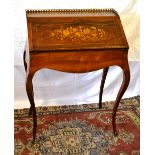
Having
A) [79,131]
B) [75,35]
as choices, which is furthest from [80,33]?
[79,131]

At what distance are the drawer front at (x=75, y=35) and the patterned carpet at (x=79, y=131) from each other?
63cm

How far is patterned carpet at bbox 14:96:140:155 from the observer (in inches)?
65.5

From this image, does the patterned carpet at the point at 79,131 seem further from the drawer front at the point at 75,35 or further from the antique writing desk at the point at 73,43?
the drawer front at the point at 75,35

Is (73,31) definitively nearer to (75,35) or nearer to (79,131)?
(75,35)

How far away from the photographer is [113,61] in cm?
147

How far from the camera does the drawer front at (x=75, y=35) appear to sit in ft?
4.55

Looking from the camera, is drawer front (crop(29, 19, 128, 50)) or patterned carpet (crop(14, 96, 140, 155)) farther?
patterned carpet (crop(14, 96, 140, 155))

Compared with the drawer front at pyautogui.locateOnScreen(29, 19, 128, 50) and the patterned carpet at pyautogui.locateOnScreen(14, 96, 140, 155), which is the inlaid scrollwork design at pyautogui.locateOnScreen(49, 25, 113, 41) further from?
the patterned carpet at pyautogui.locateOnScreen(14, 96, 140, 155)

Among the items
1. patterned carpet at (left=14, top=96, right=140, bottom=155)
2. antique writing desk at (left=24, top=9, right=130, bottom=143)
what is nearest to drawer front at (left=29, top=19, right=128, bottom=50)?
antique writing desk at (left=24, top=9, right=130, bottom=143)

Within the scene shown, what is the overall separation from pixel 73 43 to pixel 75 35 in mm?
55

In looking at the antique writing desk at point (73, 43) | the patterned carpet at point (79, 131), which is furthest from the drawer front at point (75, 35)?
the patterned carpet at point (79, 131)

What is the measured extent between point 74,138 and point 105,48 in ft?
2.09

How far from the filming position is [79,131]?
1.81 m
